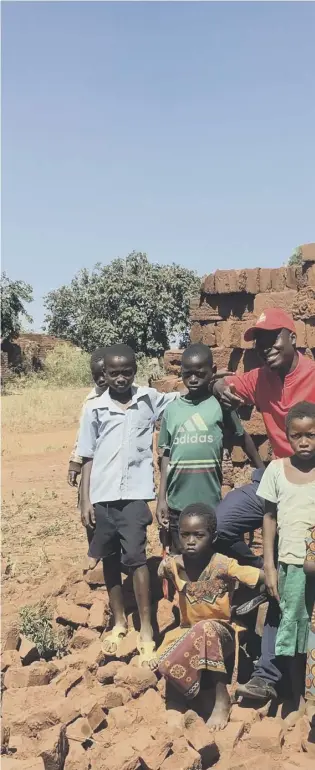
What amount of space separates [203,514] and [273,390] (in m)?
0.71

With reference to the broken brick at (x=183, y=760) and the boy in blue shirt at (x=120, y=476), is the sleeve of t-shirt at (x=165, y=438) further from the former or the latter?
the broken brick at (x=183, y=760)

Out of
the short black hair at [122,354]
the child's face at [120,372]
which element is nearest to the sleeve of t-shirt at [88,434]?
the child's face at [120,372]

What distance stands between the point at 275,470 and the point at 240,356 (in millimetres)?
2633

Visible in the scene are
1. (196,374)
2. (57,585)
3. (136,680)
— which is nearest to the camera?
(136,680)

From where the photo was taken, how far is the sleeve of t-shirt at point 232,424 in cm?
390

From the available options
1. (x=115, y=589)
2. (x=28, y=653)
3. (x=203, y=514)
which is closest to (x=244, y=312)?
(x=115, y=589)

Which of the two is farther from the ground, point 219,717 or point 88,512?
point 88,512

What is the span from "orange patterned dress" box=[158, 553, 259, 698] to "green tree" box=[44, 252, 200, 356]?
69.0 feet

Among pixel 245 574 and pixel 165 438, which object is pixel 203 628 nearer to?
pixel 245 574

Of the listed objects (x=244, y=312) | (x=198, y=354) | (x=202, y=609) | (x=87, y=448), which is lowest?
(x=202, y=609)

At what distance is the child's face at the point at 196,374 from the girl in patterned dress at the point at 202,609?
67cm

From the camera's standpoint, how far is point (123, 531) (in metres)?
3.93

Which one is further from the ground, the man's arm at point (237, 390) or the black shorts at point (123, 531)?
the man's arm at point (237, 390)

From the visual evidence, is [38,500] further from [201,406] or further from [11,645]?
[201,406]
